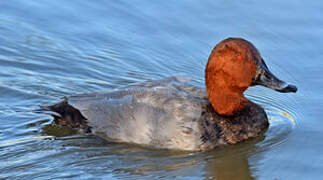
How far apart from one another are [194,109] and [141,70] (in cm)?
208

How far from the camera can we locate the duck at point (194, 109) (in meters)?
6.20

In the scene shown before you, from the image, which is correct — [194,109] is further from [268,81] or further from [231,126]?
[268,81]

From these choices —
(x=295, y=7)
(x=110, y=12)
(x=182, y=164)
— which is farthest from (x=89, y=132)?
(x=295, y=7)

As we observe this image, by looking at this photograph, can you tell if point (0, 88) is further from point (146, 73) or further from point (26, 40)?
point (146, 73)

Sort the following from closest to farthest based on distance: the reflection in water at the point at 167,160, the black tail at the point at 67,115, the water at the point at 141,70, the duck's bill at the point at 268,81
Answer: the reflection in water at the point at 167,160 → the water at the point at 141,70 → the duck's bill at the point at 268,81 → the black tail at the point at 67,115

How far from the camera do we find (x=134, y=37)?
8.79m

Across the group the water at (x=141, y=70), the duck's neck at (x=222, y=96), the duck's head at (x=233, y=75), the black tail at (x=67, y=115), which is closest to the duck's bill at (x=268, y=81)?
the duck's head at (x=233, y=75)

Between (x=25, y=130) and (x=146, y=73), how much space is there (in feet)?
7.02

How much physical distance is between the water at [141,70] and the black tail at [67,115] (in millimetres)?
129

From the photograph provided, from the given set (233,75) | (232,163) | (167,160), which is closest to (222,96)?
(233,75)

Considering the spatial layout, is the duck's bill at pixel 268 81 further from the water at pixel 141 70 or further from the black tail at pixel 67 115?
the black tail at pixel 67 115

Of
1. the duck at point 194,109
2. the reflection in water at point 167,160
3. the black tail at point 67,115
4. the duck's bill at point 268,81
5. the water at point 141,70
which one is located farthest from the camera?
the black tail at point 67,115

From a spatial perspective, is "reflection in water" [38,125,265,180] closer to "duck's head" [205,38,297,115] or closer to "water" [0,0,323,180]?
"water" [0,0,323,180]

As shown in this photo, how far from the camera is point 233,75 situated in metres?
6.32
